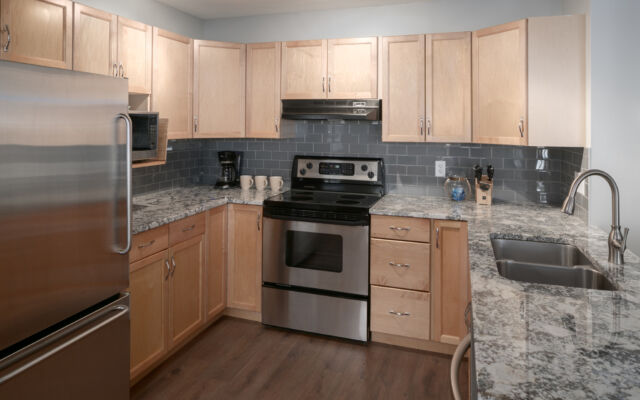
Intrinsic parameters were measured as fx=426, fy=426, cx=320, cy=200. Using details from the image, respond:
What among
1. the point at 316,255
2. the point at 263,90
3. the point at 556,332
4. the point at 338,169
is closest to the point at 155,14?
the point at 263,90

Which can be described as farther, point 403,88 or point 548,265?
point 403,88

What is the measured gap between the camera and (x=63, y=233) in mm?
1662

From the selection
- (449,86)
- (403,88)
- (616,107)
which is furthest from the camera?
(403,88)

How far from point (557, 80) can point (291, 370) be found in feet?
7.83

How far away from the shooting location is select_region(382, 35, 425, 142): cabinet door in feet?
10.1

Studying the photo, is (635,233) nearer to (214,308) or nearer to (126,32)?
(214,308)

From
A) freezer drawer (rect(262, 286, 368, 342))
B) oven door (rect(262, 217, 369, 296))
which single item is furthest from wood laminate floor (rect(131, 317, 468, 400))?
oven door (rect(262, 217, 369, 296))

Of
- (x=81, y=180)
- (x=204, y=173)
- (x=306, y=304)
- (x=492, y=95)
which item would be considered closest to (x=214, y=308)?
(x=306, y=304)

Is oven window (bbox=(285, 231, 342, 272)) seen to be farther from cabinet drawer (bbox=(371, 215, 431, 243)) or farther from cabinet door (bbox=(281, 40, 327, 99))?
cabinet door (bbox=(281, 40, 327, 99))

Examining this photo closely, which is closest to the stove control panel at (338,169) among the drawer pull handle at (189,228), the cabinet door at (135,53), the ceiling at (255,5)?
the drawer pull handle at (189,228)

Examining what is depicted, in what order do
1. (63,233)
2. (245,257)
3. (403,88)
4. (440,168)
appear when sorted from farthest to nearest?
(440,168)
(245,257)
(403,88)
(63,233)

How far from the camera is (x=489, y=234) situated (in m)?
2.21

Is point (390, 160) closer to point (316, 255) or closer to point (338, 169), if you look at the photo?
point (338, 169)

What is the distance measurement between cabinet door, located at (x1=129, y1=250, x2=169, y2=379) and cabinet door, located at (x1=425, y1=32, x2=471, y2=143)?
2.05 meters
